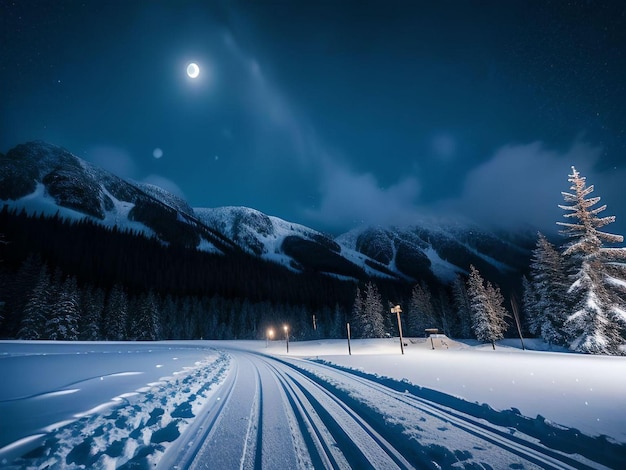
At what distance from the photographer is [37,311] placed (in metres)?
40.9

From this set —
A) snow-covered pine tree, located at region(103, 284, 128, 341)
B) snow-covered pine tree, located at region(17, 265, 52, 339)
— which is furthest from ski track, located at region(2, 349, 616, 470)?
snow-covered pine tree, located at region(103, 284, 128, 341)

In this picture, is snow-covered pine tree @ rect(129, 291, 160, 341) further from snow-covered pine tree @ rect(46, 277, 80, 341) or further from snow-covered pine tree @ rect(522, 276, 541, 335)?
snow-covered pine tree @ rect(522, 276, 541, 335)

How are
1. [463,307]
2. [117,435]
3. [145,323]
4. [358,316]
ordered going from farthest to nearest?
[358,316], [145,323], [463,307], [117,435]

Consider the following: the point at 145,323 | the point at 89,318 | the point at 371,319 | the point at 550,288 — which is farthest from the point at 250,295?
the point at 550,288

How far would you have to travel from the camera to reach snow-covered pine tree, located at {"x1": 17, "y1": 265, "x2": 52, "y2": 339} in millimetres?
39625

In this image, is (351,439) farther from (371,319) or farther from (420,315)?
(420,315)

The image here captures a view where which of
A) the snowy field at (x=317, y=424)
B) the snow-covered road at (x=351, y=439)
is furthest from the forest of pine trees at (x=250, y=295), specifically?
the snow-covered road at (x=351, y=439)

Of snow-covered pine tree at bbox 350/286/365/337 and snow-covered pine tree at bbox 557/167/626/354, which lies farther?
snow-covered pine tree at bbox 350/286/365/337

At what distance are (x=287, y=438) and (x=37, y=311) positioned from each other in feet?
186

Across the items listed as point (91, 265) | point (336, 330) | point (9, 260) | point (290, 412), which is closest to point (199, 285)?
point (91, 265)

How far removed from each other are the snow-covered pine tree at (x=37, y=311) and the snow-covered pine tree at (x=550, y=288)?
69804mm

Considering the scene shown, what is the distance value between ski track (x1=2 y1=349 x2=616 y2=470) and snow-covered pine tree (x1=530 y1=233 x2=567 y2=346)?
1393 inches

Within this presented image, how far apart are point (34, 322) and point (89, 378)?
4592 cm

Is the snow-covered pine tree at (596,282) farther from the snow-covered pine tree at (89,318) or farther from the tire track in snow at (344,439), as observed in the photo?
the snow-covered pine tree at (89,318)
